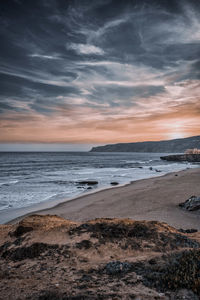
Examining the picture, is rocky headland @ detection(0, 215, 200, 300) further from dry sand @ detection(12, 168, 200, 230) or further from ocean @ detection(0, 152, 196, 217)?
ocean @ detection(0, 152, 196, 217)

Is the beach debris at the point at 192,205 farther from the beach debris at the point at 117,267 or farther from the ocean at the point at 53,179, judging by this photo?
the ocean at the point at 53,179

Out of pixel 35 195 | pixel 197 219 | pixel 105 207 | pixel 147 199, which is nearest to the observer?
pixel 197 219

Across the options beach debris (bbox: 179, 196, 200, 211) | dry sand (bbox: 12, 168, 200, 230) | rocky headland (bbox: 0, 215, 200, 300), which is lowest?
dry sand (bbox: 12, 168, 200, 230)

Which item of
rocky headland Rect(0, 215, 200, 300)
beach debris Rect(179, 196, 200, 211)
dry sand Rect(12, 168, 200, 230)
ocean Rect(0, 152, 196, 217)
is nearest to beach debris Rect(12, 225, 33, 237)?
rocky headland Rect(0, 215, 200, 300)

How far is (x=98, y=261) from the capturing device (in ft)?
13.9

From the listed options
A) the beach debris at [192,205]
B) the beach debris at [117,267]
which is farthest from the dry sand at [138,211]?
the beach debris at [117,267]

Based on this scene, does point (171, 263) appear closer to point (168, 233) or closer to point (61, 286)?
point (168, 233)

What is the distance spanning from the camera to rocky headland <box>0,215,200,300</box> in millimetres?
3115

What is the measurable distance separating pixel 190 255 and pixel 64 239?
334 centimetres

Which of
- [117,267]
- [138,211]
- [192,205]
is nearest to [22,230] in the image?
[117,267]

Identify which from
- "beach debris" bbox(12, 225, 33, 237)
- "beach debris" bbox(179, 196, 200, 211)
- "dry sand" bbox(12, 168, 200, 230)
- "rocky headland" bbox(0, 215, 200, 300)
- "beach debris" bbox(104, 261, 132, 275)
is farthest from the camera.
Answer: "beach debris" bbox(179, 196, 200, 211)

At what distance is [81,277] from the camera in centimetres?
359

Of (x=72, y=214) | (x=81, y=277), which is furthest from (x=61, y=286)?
(x=72, y=214)

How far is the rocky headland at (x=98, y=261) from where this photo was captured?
3.12 m
